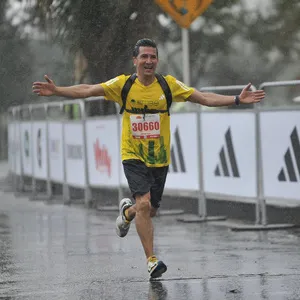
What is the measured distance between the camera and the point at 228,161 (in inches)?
653

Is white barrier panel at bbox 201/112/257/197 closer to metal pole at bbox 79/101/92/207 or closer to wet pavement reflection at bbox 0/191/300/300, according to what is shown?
wet pavement reflection at bbox 0/191/300/300

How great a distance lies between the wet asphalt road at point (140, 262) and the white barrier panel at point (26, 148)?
7.51 m

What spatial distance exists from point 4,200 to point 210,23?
1727 centimetres

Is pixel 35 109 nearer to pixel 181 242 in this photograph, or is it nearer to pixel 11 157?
pixel 11 157

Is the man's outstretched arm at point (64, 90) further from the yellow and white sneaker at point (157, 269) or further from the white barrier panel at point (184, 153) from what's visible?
the white barrier panel at point (184, 153)

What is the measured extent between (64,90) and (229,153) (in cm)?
554

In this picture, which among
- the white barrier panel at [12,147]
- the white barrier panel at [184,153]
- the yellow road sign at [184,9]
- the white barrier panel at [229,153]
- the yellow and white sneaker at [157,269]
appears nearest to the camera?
the yellow and white sneaker at [157,269]

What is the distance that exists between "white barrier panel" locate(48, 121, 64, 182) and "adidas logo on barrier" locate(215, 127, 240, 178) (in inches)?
225

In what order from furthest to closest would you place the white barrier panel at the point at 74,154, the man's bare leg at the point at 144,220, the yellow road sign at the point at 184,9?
the white barrier panel at the point at 74,154
the yellow road sign at the point at 184,9
the man's bare leg at the point at 144,220

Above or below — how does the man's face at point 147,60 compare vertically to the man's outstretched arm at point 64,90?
above

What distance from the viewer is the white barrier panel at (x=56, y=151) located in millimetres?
22203

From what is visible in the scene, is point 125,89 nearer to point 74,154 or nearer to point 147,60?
point 147,60

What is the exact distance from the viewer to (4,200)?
2345 centimetres

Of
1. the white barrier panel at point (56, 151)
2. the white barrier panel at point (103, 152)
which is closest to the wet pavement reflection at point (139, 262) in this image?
the white barrier panel at point (103, 152)
